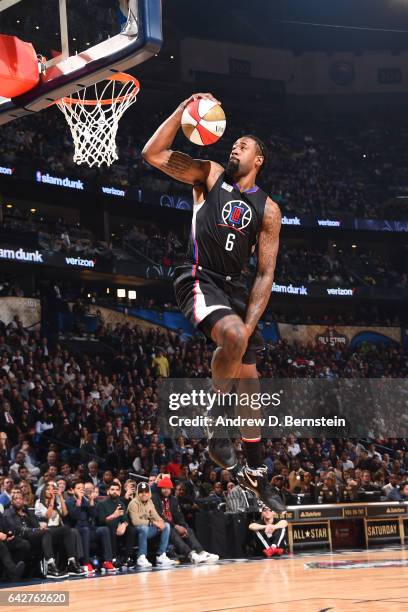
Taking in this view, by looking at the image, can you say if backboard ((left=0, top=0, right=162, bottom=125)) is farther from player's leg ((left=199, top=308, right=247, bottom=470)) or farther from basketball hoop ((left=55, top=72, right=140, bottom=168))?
player's leg ((left=199, top=308, right=247, bottom=470))

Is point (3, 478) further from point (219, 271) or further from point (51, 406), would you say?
point (219, 271)

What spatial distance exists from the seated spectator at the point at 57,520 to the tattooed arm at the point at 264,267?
27.5ft

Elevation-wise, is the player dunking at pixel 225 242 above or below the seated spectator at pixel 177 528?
above

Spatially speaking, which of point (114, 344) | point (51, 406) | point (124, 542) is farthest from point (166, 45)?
point (124, 542)

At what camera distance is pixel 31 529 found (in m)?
12.8

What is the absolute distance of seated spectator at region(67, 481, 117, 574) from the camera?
1399 centimetres

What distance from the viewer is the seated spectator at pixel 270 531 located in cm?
1678

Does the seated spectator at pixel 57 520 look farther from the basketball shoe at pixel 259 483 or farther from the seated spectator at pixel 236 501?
the basketball shoe at pixel 259 483

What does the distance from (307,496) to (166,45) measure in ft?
85.1

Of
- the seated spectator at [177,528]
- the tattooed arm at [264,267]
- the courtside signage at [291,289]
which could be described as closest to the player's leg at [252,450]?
the tattooed arm at [264,267]

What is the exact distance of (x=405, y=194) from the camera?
130 ft

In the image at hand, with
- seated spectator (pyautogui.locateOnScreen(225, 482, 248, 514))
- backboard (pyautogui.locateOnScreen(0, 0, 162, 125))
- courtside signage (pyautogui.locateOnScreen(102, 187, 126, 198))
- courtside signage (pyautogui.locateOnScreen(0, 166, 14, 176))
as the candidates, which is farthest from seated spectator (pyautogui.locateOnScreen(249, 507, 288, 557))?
courtside signage (pyautogui.locateOnScreen(102, 187, 126, 198))

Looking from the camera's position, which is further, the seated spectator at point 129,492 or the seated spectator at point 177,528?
the seated spectator at point 177,528

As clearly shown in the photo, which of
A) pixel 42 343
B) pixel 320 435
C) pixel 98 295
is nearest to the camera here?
pixel 42 343
